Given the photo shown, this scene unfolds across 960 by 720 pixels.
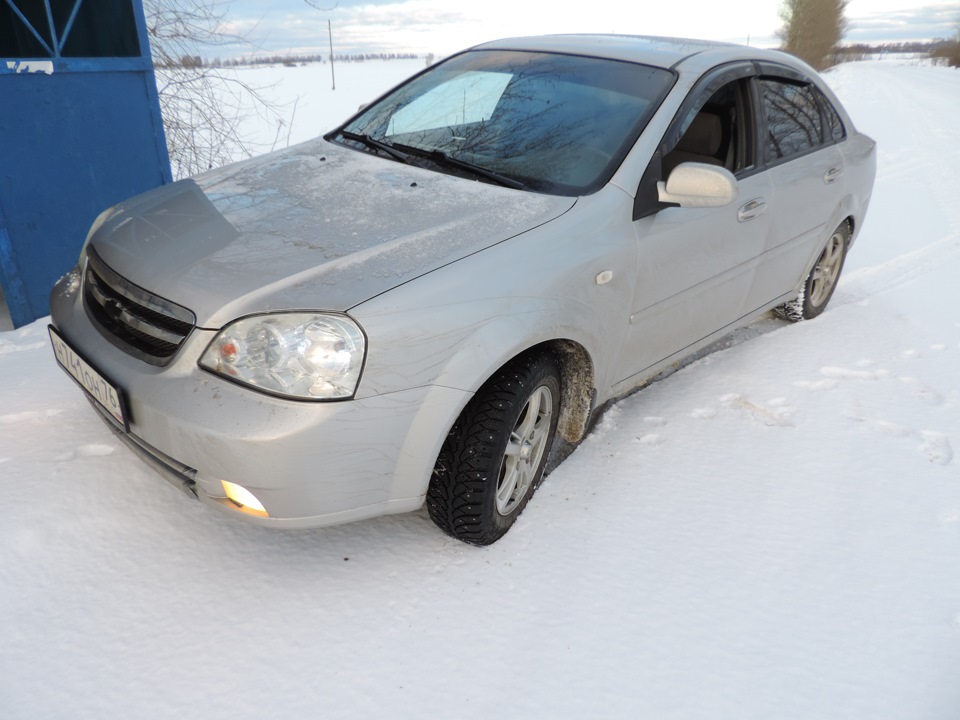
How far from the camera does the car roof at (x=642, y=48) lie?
117 inches

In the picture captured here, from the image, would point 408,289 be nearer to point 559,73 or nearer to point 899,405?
point 559,73

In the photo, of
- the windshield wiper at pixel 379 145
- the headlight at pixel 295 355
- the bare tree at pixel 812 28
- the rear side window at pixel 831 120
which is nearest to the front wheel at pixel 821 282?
the rear side window at pixel 831 120

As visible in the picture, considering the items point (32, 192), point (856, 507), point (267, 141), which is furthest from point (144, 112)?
point (267, 141)

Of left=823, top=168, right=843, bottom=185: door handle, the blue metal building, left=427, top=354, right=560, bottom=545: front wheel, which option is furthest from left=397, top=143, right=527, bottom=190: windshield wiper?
the blue metal building

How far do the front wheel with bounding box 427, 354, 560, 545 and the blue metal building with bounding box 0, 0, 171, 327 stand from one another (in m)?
2.96

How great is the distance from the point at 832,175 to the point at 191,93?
16.7 feet

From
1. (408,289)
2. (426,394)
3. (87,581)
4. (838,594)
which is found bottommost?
(838,594)

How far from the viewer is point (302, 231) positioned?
86.3 inches

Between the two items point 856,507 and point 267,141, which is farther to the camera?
point 267,141

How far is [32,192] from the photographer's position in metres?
3.84

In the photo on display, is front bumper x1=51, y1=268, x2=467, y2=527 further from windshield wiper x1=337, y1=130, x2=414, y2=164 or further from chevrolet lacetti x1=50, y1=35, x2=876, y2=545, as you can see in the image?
windshield wiper x1=337, y1=130, x2=414, y2=164

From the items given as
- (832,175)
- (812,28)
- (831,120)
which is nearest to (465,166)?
(832,175)

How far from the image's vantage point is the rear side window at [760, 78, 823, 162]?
331 cm

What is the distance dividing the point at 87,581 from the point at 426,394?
1.19 metres
